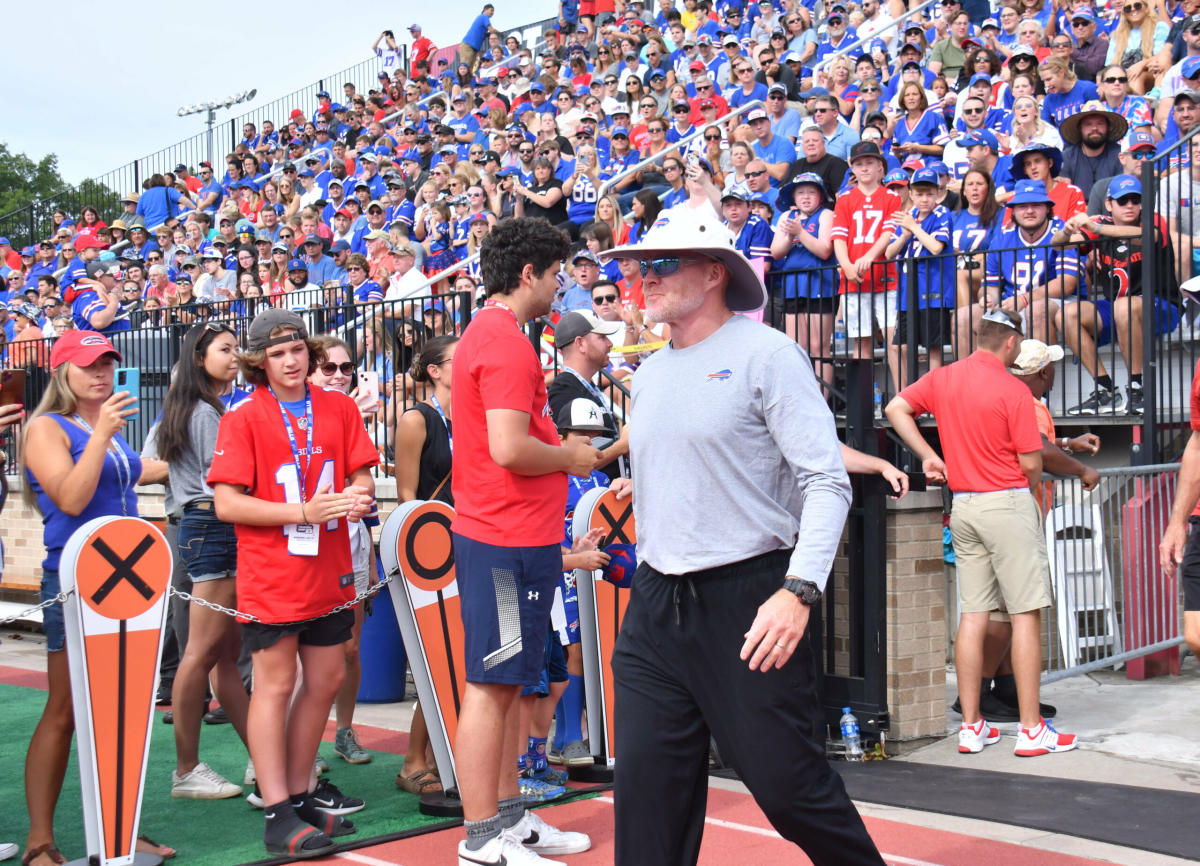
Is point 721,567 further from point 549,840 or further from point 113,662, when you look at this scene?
point 113,662

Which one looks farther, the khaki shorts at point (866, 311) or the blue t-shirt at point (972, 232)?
the blue t-shirt at point (972, 232)

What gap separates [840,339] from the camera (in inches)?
376

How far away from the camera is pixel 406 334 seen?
10.2 m

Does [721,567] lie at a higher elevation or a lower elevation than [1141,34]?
lower

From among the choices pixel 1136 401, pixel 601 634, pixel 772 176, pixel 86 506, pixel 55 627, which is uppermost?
pixel 772 176

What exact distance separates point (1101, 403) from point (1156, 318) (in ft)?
2.24

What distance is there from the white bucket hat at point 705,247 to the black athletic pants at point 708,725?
771 mm

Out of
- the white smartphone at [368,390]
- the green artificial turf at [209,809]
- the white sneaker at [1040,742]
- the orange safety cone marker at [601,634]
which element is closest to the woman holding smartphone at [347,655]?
the green artificial turf at [209,809]

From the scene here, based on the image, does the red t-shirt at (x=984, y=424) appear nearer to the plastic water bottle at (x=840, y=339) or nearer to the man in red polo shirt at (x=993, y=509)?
the man in red polo shirt at (x=993, y=509)

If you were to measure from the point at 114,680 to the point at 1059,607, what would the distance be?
514 cm

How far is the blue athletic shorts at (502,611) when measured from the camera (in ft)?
14.7

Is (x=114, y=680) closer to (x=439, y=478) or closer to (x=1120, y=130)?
(x=439, y=478)

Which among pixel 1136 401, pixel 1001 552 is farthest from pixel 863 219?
pixel 1001 552

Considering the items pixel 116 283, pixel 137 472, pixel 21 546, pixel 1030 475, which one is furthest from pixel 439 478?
pixel 116 283
